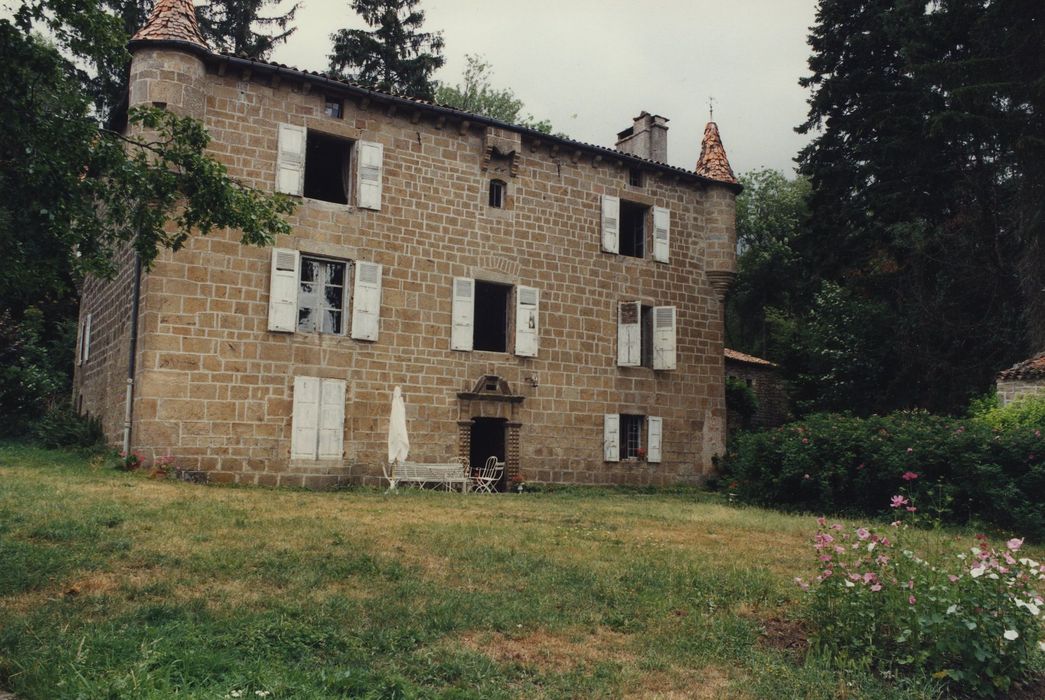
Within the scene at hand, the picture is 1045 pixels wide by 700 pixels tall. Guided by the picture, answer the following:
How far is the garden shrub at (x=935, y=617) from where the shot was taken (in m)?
5.07

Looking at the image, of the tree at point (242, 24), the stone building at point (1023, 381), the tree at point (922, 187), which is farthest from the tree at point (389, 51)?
the stone building at point (1023, 381)

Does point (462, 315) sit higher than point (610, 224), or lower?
lower

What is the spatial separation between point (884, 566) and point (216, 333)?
12.6 m

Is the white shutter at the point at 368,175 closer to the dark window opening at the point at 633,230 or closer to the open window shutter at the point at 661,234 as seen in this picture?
the dark window opening at the point at 633,230

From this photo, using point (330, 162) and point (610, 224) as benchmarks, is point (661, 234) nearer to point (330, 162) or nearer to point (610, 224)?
point (610, 224)

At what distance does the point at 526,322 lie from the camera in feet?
62.2

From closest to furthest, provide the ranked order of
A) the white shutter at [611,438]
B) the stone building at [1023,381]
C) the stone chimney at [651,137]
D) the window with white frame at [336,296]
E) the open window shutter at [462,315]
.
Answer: the window with white frame at [336,296] < the stone building at [1023,381] < the open window shutter at [462,315] < the white shutter at [611,438] < the stone chimney at [651,137]

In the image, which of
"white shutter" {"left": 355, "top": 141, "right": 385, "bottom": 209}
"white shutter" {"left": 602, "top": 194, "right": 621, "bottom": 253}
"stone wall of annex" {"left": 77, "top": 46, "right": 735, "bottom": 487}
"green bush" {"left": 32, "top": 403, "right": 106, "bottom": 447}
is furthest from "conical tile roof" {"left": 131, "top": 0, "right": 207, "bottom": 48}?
"white shutter" {"left": 602, "top": 194, "right": 621, "bottom": 253}

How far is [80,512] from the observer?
930 centimetres

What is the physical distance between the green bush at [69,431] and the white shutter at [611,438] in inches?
419

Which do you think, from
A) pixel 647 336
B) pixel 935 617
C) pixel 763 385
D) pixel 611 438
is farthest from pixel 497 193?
pixel 935 617

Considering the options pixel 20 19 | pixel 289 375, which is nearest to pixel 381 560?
pixel 20 19

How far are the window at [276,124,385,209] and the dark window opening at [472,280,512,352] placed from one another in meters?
4.74

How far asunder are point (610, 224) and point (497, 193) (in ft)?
9.75
